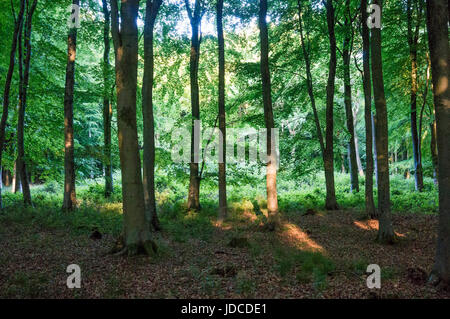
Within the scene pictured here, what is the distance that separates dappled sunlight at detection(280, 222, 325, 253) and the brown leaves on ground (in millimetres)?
32

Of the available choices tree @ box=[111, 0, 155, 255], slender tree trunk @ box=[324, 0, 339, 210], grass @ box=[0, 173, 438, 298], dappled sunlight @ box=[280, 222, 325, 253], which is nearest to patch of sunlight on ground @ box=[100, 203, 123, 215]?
grass @ box=[0, 173, 438, 298]

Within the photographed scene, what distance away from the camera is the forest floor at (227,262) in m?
5.34

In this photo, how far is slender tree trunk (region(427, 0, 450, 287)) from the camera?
527 cm

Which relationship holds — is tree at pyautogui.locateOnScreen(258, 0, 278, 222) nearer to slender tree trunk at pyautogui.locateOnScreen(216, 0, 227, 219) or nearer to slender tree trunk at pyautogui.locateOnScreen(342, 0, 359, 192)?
slender tree trunk at pyautogui.locateOnScreen(216, 0, 227, 219)

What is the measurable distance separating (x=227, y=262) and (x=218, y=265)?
12.2 inches

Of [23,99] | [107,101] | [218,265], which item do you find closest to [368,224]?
[218,265]

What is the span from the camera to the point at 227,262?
709cm

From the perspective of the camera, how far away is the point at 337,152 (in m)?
16.7

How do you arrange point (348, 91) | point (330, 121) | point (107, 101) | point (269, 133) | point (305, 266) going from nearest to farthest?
point (305, 266)
point (269, 133)
point (330, 121)
point (348, 91)
point (107, 101)

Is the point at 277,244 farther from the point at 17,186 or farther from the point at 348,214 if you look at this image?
the point at 17,186

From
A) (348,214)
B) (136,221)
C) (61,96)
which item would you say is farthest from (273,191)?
(61,96)

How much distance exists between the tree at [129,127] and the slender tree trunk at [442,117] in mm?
5908

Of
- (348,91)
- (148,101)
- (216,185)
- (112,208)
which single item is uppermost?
(348,91)

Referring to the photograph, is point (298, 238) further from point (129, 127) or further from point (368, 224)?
point (129, 127)
